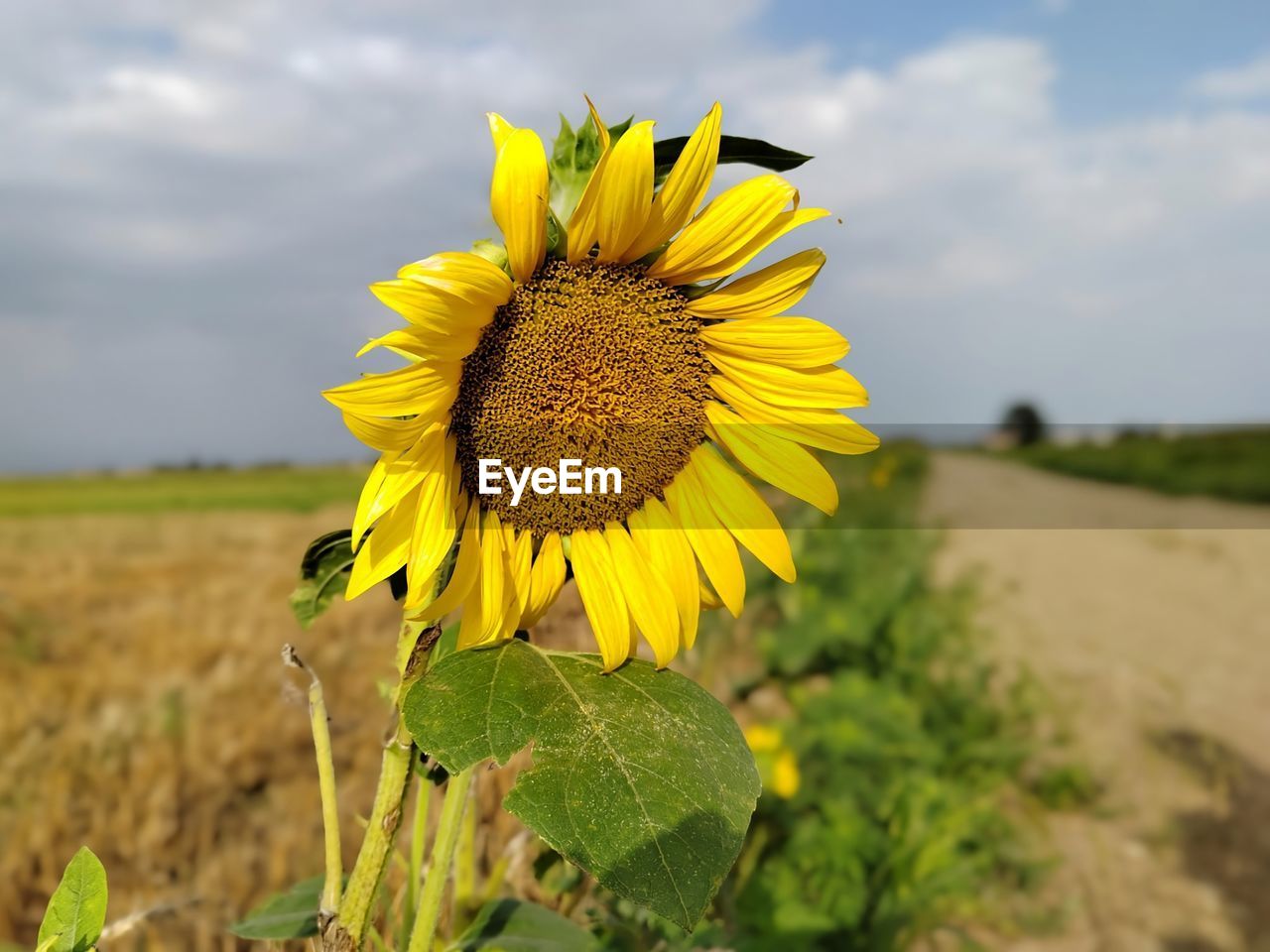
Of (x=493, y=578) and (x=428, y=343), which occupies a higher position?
(x=428, y=343)

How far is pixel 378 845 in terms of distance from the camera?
28.4 inches

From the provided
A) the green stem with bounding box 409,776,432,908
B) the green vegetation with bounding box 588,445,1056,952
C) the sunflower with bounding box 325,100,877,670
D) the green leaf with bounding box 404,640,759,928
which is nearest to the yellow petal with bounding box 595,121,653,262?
the sunflower with bounding box 325,100,877,670

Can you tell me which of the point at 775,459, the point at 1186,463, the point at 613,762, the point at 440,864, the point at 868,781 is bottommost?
the point at 868,781

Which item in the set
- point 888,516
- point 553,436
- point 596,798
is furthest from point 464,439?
point 888,516

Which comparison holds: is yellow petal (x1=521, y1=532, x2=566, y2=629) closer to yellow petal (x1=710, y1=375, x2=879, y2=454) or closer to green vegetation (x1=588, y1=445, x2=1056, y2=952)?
yellow petal (x1=710, y1=375, x2=879, y2=454)

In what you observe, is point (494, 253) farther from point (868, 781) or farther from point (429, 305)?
point (868, 781)

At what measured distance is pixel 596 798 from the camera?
0.65 meters

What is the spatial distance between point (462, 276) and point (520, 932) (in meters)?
0.63

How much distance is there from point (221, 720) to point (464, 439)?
2958mm

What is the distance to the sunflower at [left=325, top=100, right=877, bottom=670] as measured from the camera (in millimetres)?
709

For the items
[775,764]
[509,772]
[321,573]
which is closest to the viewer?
[321,573]

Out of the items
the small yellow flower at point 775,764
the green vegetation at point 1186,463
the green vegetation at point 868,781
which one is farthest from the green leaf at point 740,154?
the green vegetation at point 1186,463

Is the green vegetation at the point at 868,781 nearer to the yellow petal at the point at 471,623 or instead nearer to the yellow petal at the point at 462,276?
the yellow petal at the point at 471,623

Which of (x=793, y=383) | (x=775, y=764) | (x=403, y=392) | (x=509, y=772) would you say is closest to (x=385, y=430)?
(x=403, y=392)
